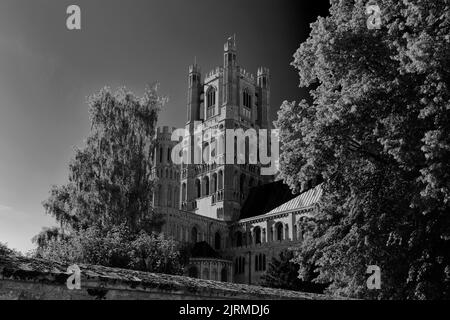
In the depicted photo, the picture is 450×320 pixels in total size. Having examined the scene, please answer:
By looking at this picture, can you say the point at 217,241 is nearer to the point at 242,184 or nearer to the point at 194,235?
the point at 194,235

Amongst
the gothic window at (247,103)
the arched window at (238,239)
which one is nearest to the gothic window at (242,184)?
the arched window at (238,239)

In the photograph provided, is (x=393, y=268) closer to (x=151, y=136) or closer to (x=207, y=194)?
(x=151, y=136)

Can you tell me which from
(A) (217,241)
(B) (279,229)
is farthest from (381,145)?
(A) (217,241)

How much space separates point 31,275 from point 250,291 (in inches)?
169

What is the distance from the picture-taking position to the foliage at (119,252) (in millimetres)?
25172

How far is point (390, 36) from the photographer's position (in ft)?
58.5

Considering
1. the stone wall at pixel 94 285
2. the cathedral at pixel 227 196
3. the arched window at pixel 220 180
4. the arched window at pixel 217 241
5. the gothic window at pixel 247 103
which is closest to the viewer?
the stone wall at pixel 94 285

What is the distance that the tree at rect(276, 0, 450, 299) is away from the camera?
1560cm

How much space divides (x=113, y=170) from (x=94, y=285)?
81.2 ft

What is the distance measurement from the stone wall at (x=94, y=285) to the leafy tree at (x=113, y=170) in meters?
21.3

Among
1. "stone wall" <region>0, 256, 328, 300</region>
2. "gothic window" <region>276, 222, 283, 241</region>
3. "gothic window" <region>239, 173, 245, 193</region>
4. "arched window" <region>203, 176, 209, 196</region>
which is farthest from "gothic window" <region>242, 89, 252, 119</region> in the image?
"stone wall" <region>0, 256, 328, 300</region>

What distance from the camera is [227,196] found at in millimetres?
76250

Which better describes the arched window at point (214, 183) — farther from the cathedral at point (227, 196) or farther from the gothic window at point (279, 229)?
the gothic window at point (279, 229)

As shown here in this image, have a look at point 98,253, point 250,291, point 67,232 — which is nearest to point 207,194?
point 67,232
